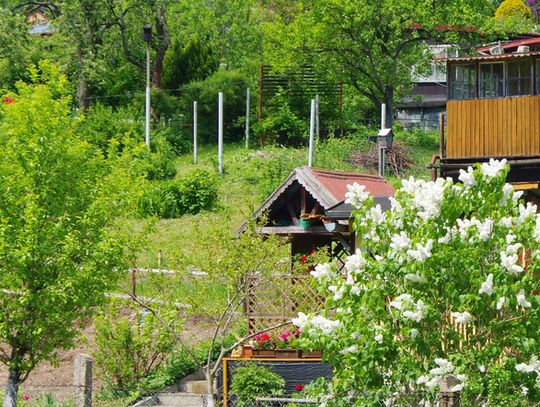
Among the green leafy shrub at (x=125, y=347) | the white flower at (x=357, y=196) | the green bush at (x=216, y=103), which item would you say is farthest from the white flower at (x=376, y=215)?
the green bush at (x=216, y=103)

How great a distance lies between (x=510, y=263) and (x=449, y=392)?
3.74 ft

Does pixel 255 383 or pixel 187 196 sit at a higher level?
pixel 187 196

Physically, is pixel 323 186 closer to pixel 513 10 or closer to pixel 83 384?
pixel 83 384

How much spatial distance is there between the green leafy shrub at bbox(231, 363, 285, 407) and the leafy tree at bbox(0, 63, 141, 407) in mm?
2312

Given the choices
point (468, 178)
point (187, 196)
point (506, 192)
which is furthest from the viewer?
point (187, 196)

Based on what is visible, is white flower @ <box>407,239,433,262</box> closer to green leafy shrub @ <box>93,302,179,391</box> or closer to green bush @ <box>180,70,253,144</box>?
green leafy shrub @ <box>93,302,179,391</box>

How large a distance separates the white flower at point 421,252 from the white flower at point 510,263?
0.60 meters

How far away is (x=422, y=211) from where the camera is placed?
10.4 m

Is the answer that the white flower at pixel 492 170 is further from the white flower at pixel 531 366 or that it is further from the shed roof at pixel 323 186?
the shed roof at pixel 323 186

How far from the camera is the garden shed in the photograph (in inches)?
709

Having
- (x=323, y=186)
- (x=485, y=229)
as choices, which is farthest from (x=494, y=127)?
(x=485, y=229)

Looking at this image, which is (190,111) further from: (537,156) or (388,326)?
(388,326)

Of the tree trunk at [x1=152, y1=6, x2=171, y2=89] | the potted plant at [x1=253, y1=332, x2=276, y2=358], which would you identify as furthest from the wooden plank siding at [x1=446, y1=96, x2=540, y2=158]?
the tree trunk at [x1=152, y1=6, x2=171, y2=89]

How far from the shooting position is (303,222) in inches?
768
